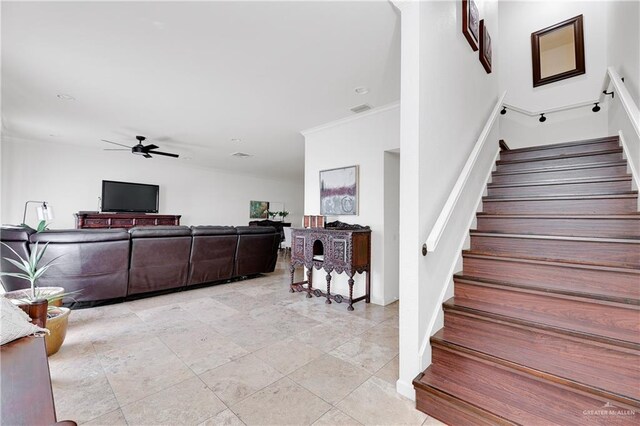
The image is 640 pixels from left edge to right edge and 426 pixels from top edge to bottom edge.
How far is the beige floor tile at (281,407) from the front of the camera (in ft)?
5.01

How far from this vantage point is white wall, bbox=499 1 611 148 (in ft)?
11.6

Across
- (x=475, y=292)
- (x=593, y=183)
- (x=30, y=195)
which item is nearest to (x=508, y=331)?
(x=475, y=292)

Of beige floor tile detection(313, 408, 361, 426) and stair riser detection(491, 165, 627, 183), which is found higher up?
stair riser detection(491, 165, 627, 183)

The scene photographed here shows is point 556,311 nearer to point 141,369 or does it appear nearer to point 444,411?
point 444,411

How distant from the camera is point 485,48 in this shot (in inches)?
118

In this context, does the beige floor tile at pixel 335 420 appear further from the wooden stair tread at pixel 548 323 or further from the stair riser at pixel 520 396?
the wooden stair tread at pixel 548 323

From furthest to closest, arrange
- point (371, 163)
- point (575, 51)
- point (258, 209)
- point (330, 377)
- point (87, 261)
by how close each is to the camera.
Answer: point (258, 209), point (371, 163), point (575, 51), point (87, 261), point (330, 377)

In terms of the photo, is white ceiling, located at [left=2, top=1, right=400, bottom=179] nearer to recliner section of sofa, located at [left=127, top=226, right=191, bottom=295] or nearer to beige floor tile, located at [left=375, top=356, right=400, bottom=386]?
recliner section of sofa, located at [left=127, top=226, right=191, bottom=295]

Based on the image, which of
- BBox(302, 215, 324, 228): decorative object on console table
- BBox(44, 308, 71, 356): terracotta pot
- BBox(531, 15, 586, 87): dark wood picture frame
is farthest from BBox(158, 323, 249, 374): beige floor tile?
BBox(531, 15, 586, 87): dark wood picture frame

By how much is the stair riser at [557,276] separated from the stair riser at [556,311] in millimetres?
123

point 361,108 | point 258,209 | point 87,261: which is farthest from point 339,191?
point 258,209

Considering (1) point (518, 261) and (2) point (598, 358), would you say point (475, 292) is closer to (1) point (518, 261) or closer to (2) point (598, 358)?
(1) point (518, 261)

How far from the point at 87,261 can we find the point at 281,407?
119 inches

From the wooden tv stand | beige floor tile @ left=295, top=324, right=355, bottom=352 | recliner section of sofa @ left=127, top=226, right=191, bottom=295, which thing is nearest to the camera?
beige floor tile @ left=295, top=324, right=355, bottom=352
